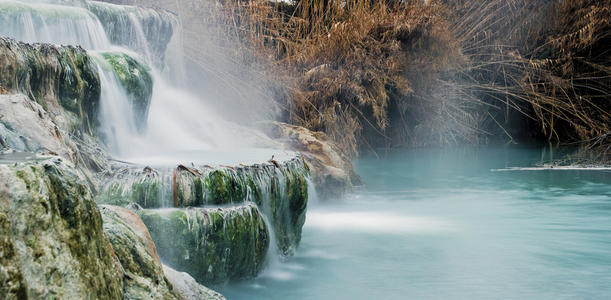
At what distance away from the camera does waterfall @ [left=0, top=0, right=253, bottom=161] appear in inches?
216

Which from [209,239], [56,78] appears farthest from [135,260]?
[56,78]

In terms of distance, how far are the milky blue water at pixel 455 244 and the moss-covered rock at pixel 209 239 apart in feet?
0.55

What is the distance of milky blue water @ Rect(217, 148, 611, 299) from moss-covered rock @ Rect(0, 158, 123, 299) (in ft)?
6.53

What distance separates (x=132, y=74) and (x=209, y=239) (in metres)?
2.44

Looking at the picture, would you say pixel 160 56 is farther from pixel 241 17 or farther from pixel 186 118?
pixel 241 17

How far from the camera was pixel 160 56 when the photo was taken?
27.4 feet

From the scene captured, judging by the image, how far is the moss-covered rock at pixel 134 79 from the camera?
5.60 meters

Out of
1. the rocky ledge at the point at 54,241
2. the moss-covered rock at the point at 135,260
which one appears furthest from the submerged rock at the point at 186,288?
the rocky ledge at the point at 54,241

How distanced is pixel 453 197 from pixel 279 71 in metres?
4.31

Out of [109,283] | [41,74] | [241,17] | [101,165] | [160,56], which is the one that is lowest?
[109,283]

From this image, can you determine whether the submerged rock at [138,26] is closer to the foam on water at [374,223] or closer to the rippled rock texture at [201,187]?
the foam on water at [374,223]

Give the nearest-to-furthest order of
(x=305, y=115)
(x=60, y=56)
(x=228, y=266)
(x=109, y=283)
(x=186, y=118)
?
1. (x=109, y=283)
2. (x=228, y=266)
3. (x=60, y=56)
4. (x=186, y=118)
5. (x=305, y=115)

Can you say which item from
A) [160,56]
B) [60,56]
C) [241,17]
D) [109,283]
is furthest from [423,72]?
[109,283]

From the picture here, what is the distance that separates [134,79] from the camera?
18.6 ft
